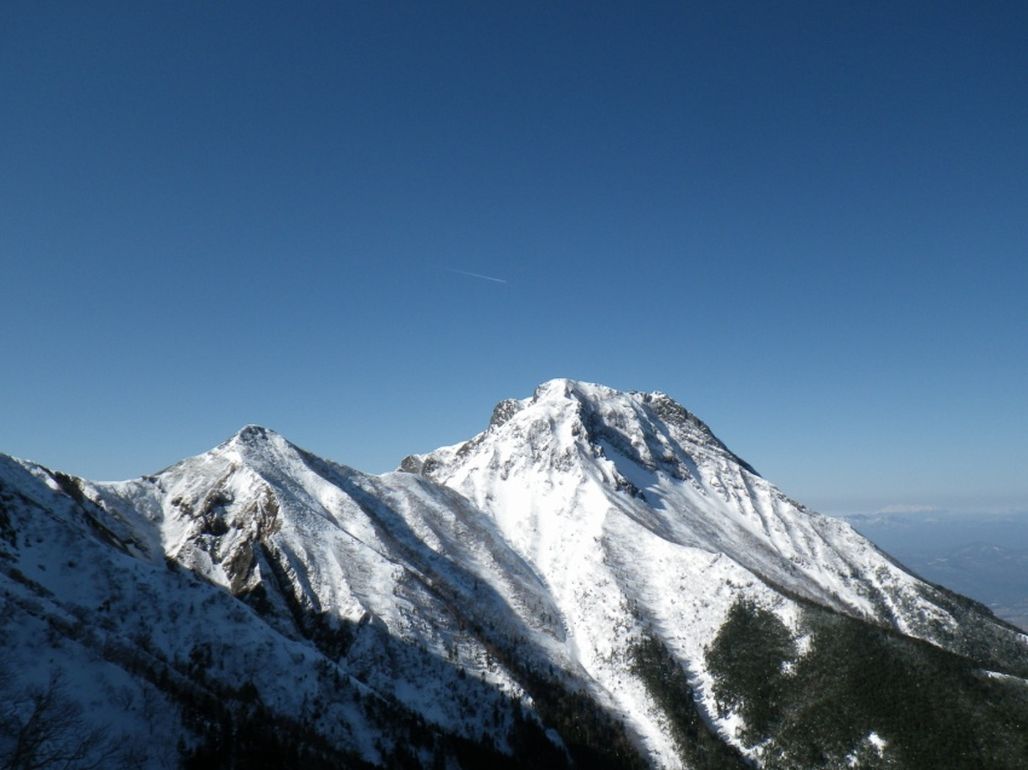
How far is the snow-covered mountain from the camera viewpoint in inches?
2099

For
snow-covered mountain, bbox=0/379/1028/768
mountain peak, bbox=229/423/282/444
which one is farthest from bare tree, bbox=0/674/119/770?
mountain peak, bbox=229/423/282/444

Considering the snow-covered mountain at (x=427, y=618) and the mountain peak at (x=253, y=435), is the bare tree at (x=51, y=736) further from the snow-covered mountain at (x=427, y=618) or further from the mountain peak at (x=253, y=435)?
the mountain peak at (x=253, y=435)

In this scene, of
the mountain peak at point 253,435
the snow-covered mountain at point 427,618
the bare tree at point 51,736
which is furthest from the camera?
the mountain peak at point 253,435

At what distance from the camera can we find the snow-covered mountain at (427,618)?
53.3m

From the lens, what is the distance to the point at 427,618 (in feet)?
347

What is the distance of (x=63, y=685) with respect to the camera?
143ft

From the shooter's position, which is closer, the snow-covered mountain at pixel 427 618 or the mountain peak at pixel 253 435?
the snow-covered mountain at pixel 427 618

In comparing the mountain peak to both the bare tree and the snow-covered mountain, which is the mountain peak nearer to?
the snow-covered mountain

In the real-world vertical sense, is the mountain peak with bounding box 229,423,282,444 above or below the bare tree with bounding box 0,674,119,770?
above

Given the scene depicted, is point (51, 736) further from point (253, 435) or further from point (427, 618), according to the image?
point (253, 435)

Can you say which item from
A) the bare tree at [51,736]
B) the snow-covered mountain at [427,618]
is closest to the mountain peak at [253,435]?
the snow-covered mountain at [427,618]

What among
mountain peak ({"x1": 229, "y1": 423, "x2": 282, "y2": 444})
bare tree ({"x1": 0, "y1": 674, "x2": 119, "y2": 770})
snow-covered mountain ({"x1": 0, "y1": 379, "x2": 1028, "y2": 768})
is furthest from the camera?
mountain peak ({"x1": 229, "y1": 423, "x2": 282, "y2": 444})

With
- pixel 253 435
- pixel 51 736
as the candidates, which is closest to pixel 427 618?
pixel 51 736

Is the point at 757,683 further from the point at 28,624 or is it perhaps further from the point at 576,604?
the point at 28,624
